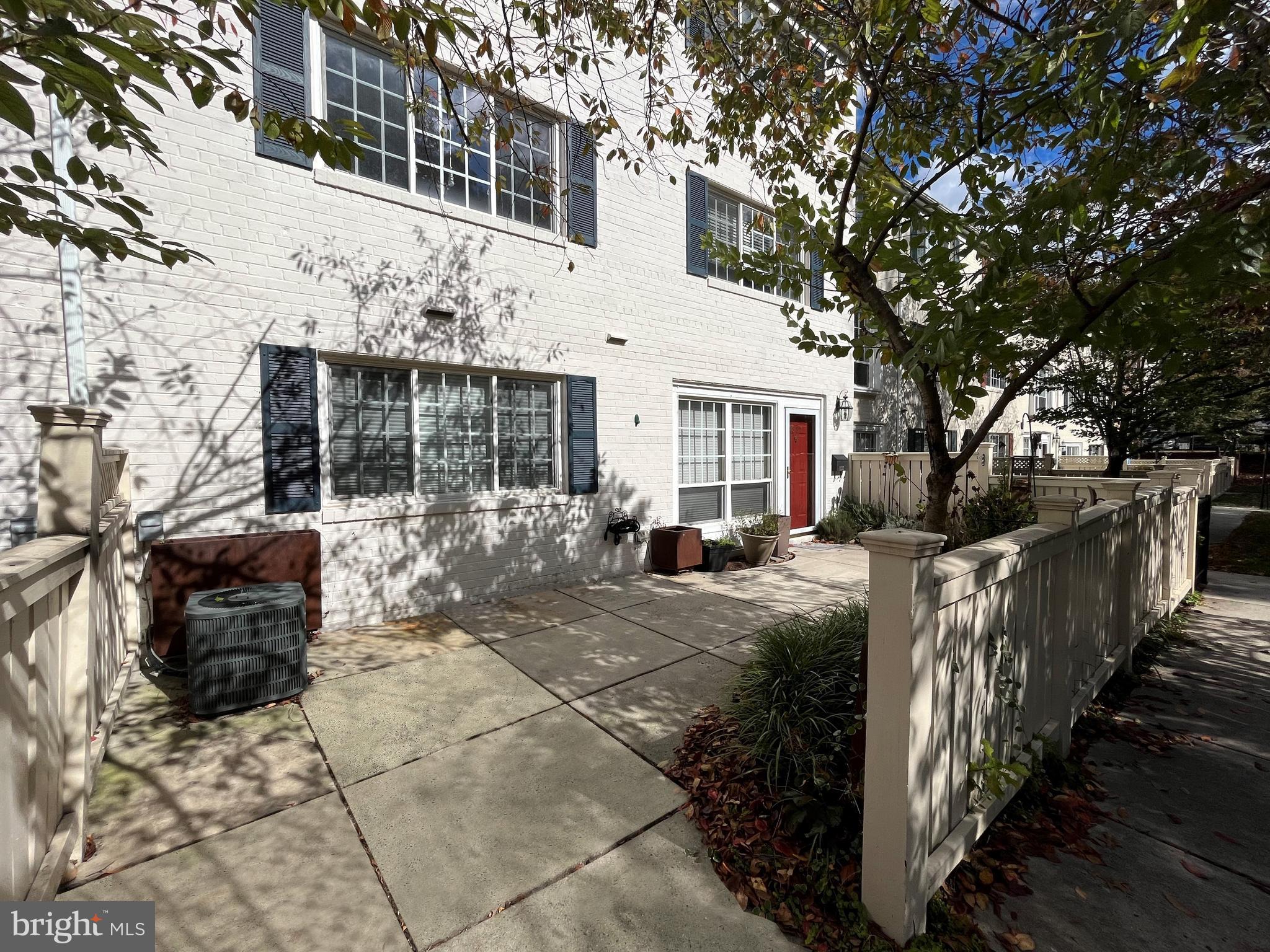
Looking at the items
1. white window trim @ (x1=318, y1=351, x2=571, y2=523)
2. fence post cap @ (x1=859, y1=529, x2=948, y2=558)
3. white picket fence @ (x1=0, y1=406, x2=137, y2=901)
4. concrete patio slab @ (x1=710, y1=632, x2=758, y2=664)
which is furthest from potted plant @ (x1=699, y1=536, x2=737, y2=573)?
white picket fence @ (x1=0, y1=406, x2=137, y2=901)

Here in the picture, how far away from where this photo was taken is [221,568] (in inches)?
172

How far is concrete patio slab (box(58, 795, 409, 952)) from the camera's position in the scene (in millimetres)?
1963

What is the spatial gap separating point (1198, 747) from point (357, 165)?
7.48 meters

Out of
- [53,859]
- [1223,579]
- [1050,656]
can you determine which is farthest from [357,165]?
[1223,579]

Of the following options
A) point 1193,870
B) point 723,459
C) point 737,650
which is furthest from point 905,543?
point 723,459

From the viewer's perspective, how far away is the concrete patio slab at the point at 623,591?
19.4 feet

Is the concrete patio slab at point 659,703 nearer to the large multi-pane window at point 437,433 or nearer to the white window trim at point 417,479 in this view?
the white window trim at point 417,479

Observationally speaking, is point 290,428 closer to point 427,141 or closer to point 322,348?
point 322,348

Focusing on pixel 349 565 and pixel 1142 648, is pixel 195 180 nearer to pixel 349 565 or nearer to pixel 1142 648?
pixel 349 565

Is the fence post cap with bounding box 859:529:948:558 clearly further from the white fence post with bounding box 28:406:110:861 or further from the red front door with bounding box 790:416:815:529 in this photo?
the red front door with bounding box 790:416:815:529

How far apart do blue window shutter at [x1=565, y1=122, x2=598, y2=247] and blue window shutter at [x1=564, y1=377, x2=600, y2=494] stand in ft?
5.41

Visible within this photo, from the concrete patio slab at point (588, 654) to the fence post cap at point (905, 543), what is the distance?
2564 mm

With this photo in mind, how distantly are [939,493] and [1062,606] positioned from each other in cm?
82

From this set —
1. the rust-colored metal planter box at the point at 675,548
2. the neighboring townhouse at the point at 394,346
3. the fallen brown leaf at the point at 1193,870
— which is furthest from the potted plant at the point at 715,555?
the fallen brown leaf at the point at 1193,870
